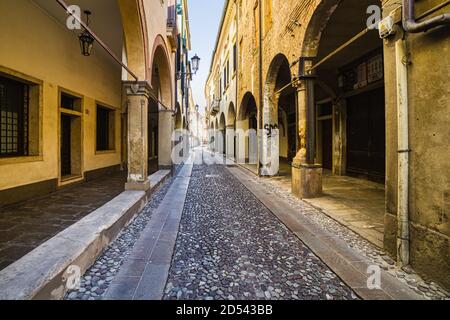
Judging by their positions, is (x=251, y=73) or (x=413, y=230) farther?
(x=251, y=73)

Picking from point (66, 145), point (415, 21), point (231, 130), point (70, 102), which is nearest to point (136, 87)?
point (70, 102)

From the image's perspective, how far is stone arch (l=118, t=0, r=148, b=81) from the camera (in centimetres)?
486

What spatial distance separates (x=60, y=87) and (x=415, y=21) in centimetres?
754

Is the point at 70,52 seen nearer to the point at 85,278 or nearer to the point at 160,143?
the point at 160,143

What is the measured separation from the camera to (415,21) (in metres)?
2.37

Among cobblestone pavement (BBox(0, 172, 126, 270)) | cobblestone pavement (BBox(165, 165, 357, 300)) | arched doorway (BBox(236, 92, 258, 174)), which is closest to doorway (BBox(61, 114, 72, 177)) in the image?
cobblestone pavement (BBox(0, 172, 126, 270))

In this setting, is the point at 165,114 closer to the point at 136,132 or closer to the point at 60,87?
Result: the point at 60,87

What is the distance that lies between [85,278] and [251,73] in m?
10.4

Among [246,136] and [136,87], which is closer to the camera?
[136,87]

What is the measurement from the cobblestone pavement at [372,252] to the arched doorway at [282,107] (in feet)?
11.5

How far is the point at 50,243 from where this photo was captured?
8.19ft

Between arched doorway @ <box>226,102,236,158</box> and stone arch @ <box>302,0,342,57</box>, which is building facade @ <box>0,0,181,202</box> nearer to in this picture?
stone arch @ <box>302,0,342,57</box>
